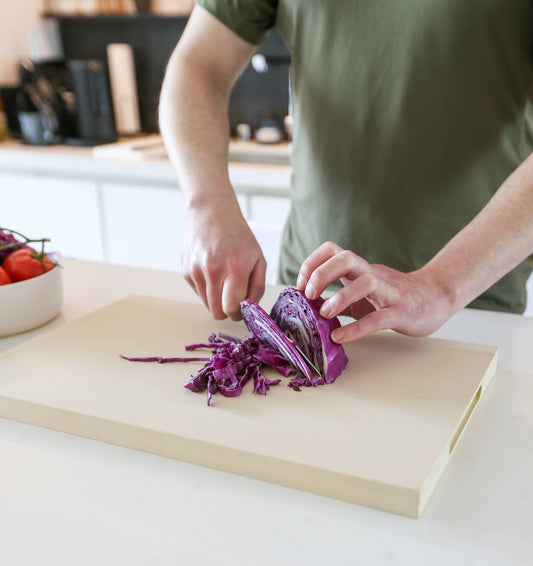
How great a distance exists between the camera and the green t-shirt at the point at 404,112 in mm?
1233

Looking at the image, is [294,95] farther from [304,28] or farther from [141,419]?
[141,419]

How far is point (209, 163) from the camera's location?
Answer: 127cm

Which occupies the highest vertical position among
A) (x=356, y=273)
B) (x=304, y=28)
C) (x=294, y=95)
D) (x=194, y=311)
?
(x=304, y=28)

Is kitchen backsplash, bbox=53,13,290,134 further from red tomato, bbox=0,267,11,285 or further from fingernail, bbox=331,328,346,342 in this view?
fingernail, bbox=331,328,346,342

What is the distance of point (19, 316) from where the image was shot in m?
1.11

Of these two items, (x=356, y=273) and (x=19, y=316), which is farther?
(x=19, y=316)

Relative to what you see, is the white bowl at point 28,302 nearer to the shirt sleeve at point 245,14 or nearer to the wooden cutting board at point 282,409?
the wooden cutting board at point 282,409

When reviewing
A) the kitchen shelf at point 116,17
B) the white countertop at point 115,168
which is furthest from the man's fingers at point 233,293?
the kitchen shelf at point 116,17

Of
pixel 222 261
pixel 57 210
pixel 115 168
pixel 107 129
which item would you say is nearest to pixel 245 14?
pixel 222 261

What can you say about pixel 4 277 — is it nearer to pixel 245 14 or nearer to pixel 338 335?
pixel 338 335

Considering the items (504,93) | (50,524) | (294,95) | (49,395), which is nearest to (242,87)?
(294,95)

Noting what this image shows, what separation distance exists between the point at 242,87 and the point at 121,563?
3054 millimetres

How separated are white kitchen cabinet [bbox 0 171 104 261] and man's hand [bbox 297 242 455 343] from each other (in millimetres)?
2260

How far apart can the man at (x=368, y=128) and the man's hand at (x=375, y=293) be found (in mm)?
136
